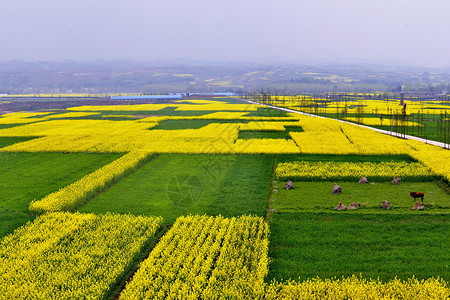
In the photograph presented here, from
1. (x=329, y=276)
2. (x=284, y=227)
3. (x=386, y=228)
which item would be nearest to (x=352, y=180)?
(x=386, y=228)

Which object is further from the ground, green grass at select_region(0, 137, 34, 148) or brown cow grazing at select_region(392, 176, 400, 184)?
green grass at select_region(0, 137, 34, 148)

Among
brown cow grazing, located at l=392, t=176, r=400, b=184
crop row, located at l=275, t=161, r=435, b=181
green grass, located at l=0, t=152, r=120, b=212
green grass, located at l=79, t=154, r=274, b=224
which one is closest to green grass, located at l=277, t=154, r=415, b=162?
green grass, located at l=79, t=154, r=274, b=224

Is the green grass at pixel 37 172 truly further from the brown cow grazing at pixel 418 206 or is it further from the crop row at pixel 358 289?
the brown cow grazing at pixel 418 206

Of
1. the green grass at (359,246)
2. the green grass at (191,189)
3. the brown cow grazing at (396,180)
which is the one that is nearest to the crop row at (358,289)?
the green grass at (359,246)

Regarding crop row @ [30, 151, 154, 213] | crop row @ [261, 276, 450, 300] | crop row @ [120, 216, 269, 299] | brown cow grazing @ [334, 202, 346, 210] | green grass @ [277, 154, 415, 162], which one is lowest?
crop row @ [261, 276, 450, 300]

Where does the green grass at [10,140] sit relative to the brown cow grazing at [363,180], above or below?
above

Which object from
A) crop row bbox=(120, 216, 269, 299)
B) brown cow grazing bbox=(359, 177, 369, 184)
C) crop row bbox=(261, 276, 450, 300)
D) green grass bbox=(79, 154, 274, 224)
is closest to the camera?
crop row bbox=(261, 276, 450, 300)

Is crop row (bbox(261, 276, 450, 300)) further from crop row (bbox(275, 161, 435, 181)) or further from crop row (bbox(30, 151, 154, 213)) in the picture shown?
crop row (bbox(30, 151, 154, 213))

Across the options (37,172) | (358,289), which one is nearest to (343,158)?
(358,289)
